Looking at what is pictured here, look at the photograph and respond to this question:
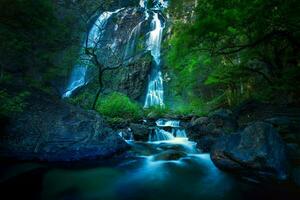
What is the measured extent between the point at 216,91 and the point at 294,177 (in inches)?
577

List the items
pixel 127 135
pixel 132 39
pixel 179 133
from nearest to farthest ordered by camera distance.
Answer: pixel 127 135 → pixel 179 133 → pixel 132 39

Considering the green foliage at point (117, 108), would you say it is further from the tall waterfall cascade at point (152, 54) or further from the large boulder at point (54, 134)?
the large boulder at point (54, 134)

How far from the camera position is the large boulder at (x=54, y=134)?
292 inches

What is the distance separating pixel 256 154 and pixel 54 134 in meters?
5.90

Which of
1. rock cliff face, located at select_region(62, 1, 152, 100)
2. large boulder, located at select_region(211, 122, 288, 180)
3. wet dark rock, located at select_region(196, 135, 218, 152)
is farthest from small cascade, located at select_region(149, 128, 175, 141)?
rock cliff face, located at select_region(62, 1, 152, 100)

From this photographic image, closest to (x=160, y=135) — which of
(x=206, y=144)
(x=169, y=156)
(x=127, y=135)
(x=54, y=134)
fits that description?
(x=127, y=135)

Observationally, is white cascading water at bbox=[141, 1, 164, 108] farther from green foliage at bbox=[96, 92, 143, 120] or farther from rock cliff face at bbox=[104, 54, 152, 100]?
green foliage at bbox=[96, 92, 143, 120]

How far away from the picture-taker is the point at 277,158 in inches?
252

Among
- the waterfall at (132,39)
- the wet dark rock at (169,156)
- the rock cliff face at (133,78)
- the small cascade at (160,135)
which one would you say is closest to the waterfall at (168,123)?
the small cascade at (160,135)

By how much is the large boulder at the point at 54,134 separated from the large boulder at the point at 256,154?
3.76 metres

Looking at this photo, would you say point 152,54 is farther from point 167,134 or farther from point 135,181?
point 135,181

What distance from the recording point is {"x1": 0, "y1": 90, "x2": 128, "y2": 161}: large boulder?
741 cm

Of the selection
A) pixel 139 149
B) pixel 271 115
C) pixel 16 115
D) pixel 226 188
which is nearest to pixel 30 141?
pixel 16 115

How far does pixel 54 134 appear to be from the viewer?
7727 millimetres
